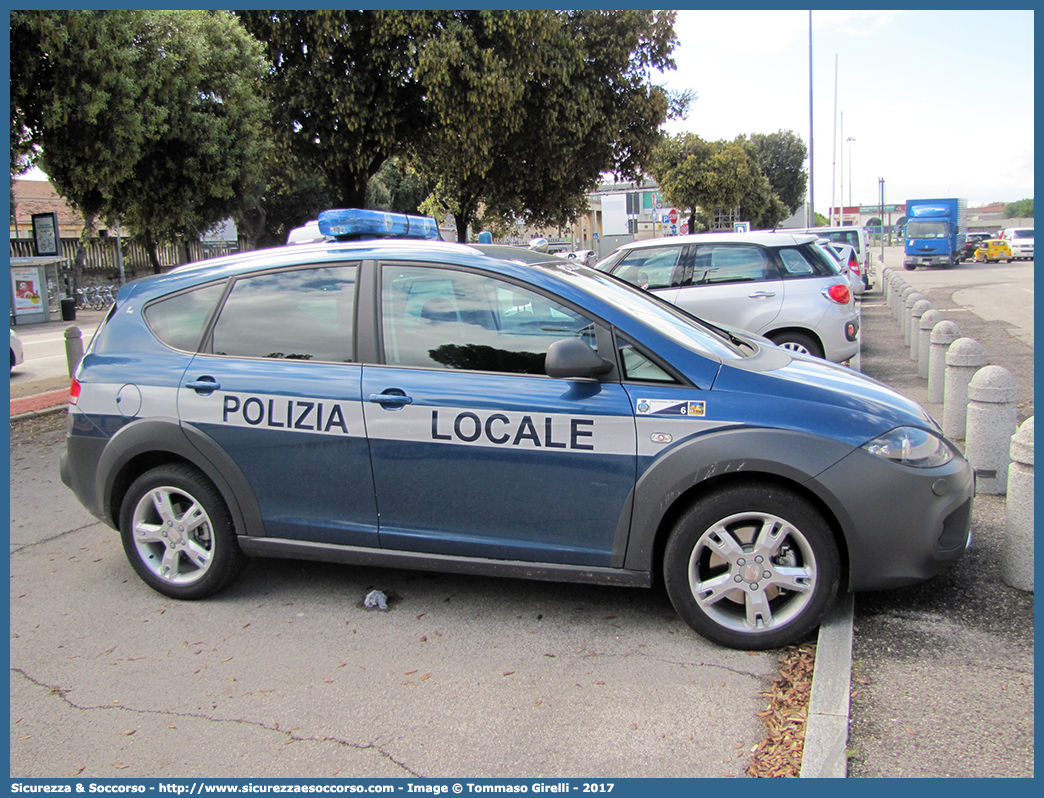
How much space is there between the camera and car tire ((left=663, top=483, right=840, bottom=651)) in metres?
3.46

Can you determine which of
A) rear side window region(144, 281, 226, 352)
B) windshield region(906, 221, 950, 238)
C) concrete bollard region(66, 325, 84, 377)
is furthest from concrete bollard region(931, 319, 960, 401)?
windshield region(906, 221, 950, 238)

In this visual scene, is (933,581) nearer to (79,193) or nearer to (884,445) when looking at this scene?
(884,445)

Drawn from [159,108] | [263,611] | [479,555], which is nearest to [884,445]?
[479,555]

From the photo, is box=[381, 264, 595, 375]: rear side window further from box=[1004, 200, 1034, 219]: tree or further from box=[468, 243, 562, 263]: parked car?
box=[1004, 200, 1034, 219]: tree

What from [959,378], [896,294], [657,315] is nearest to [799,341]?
[959,378]

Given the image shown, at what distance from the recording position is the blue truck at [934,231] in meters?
39.9

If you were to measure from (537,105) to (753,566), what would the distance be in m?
15.4

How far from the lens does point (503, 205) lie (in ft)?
73.2

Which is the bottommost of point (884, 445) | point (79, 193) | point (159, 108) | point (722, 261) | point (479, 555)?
point (479, 555)

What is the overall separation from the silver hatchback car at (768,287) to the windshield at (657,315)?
447 cm

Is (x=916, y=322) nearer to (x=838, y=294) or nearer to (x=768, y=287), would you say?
(x=838, y=294)

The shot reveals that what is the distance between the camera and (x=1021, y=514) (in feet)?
13.1

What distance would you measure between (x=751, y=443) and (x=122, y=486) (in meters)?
3.22

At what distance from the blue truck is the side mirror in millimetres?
42333
